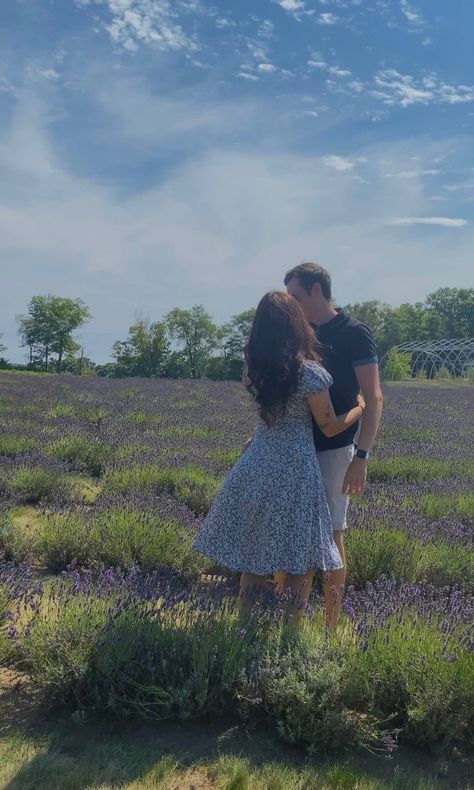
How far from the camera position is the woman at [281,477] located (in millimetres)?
2680

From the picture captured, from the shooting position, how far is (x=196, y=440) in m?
7.88

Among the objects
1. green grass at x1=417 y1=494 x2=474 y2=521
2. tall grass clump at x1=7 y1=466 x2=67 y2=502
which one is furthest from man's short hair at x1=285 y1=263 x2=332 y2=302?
tall grass clump at x1=7 y1=466 x2=67 y2=502

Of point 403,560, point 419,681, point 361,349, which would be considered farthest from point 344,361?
point 403,560

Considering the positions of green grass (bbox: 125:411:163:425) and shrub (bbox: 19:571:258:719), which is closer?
shrub (bbox: 19:571:258:719)

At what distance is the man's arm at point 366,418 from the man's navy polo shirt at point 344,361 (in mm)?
42

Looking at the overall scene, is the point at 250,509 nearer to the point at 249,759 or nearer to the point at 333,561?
the point at 333,561

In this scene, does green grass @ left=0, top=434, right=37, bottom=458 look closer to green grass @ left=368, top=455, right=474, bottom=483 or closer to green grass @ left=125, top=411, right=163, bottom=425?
green grass @ left=125, top=411, right=163, bottom=425

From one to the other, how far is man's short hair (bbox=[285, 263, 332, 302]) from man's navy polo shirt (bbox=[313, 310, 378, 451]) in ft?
0.67

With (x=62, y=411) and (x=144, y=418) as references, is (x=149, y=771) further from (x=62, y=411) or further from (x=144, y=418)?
(x=62, y=411)

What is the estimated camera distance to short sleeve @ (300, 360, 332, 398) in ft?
8.89

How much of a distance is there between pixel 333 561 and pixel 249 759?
2.91ft

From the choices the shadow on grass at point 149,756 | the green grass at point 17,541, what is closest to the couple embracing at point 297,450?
the shadow on grass at point 149,756

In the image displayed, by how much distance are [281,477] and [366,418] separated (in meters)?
0.57

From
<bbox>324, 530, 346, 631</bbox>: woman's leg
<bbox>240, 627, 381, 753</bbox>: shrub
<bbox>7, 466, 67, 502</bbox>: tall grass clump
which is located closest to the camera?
<bbox>240, 627, 381, 753</bbox>: shrub
